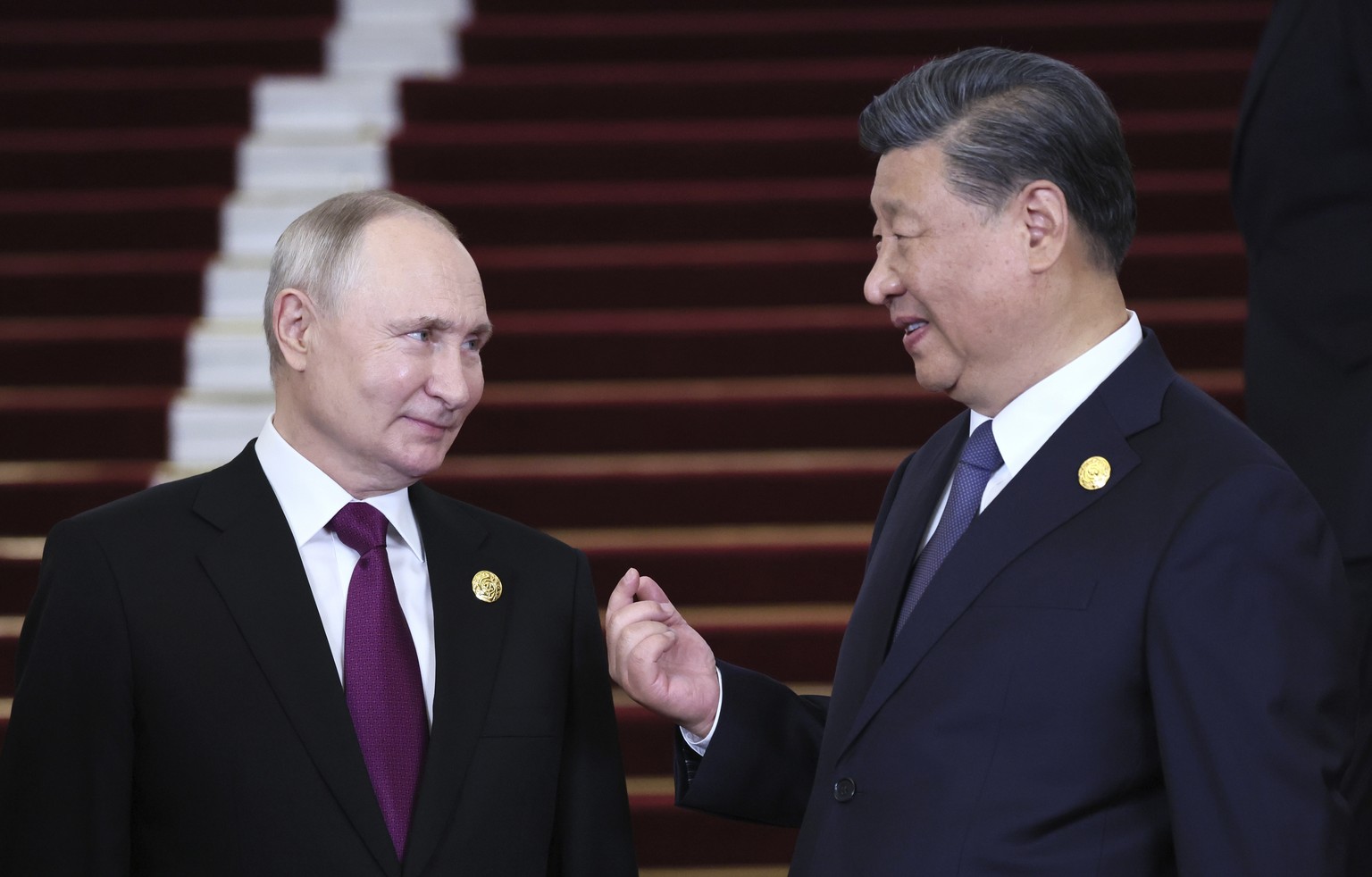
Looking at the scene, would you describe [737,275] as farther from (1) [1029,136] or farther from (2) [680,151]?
(1) [1029,136]

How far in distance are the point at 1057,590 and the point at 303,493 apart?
0.82m

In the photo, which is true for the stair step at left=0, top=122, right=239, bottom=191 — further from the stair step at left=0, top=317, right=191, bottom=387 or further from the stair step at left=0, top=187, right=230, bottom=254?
the stair step at left=0, top=317, right=191, bottom=387

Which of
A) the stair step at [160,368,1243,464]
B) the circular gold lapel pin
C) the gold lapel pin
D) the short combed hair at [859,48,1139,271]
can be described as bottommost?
the stair step at [160,368,1243,464]

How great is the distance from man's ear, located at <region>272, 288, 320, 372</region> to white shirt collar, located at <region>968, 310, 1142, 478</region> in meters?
0.76

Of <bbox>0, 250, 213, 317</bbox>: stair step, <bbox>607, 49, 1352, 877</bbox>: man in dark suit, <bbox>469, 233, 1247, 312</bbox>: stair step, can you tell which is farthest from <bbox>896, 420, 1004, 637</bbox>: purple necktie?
<bbox>0, 250, 213, 317</bbox>: stair step

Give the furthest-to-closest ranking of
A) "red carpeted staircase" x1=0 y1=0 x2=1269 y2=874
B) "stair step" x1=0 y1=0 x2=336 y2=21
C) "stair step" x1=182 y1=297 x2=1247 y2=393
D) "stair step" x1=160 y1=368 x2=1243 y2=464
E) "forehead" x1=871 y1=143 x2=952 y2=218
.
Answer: "stair step" x1=0 y1=0 x2=336 y2=21, "stair step" x1=182 y1=297 x2=1247 y2=393, "stair step" x1=160 y1=368 x2=1243 y2=464, "red carpeted staircase" x1=0 y1=0 x2=1269 y2=874, "forehead" x1=871 y1=143 x2=952 y2=218

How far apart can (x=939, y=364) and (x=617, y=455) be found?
248cm

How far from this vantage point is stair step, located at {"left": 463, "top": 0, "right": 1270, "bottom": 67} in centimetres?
500

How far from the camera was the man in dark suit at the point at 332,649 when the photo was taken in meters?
→ 1.61

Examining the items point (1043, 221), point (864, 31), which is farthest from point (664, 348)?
point (1043, 221)

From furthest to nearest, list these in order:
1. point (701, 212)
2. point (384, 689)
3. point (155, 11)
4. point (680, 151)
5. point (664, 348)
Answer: point (155, 11) → point (680, 151) → point (701, 212) → point (664, 348) → point (384, 689)

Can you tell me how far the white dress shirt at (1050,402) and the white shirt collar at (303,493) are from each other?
2.22 ft

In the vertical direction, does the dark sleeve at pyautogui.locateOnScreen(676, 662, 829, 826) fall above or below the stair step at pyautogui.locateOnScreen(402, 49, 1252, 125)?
below

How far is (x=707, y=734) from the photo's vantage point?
1.83m
